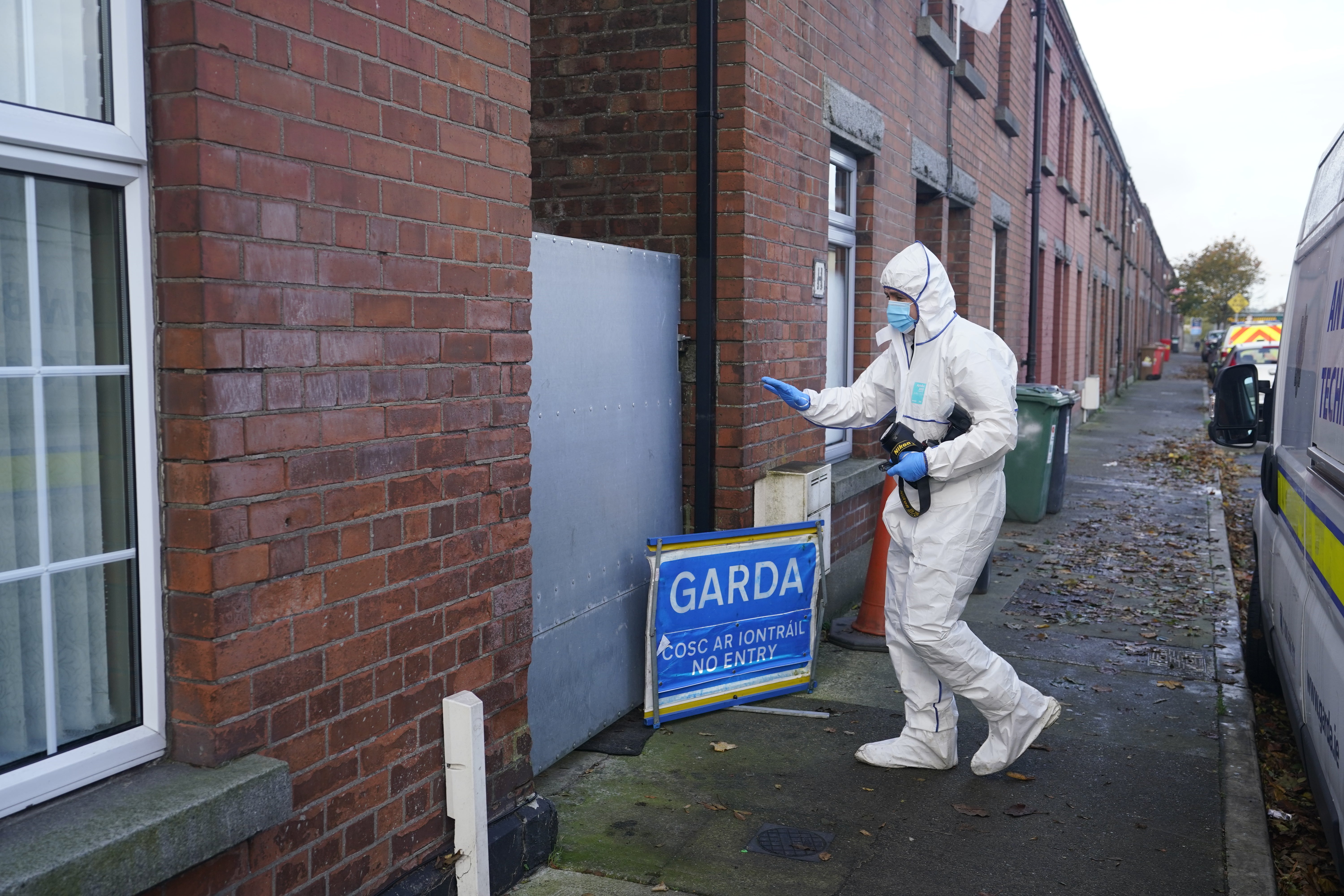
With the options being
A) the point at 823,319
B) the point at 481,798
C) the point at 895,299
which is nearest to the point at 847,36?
the point at 823,319

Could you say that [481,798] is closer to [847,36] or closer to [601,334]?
[601,334]

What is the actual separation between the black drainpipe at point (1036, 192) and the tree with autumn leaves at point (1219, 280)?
6546 cm

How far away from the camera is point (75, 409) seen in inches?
99.8

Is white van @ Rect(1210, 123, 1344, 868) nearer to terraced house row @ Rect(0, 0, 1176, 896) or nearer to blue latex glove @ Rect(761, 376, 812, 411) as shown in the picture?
blue latex glove @ Rect(761, 376, 812, 411)

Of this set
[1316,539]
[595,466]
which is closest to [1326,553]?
[1316,539]

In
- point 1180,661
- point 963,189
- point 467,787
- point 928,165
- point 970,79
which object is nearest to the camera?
point 467,787

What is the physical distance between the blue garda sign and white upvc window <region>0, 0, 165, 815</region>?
106 inches

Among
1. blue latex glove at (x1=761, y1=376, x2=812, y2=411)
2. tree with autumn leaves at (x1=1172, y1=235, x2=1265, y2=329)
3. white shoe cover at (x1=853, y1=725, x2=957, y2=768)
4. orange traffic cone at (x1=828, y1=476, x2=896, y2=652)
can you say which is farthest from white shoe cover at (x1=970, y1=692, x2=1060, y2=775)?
tree with autumn leaves at (x1=1172, y1=235, x2=1265, y2=329)

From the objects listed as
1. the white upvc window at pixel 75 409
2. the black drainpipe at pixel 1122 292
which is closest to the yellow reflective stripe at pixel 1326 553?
the white upvc window at pixel 75 409

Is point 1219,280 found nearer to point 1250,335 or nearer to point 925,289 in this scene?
point 1250,335

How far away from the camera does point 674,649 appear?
5160 mm

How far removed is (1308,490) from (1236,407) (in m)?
1.96

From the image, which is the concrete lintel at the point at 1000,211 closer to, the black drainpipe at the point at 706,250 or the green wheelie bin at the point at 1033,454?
the green wheelie bin at the point at 1033,454

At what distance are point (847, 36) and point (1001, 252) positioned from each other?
712 centimetres
